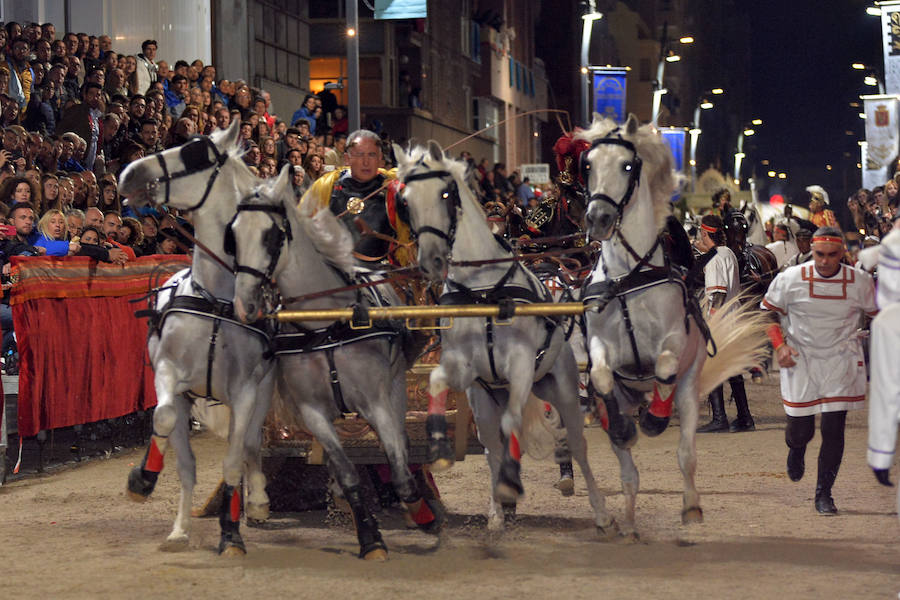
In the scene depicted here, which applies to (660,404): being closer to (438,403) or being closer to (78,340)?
(438,403)

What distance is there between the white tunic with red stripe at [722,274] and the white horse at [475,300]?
6.45 m

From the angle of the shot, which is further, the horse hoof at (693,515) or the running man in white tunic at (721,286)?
the running man in white tunic at (721,286)

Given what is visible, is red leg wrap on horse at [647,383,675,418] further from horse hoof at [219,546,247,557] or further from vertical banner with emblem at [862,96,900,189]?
vertical banner with emblem at [862,96,900,189]

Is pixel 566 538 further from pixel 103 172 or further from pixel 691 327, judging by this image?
pixel 103 172

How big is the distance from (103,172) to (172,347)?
801cm

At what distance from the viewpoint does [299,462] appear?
9.76 meters

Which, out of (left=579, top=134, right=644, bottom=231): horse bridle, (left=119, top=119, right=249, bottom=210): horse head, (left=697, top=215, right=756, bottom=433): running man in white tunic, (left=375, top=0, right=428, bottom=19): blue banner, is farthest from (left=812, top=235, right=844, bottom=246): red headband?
(left=375, top=0, right=428, bottom=19): blue banner

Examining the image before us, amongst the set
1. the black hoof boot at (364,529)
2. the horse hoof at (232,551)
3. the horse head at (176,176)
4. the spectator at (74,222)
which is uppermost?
the horse head at (176,176)

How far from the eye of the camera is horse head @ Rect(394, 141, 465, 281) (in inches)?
305

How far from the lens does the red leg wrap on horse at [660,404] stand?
8547 mm

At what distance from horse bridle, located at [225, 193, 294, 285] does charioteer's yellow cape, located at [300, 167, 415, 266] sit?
0.49m

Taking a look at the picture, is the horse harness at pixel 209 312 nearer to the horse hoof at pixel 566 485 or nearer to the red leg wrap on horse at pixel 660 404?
the red leg wrap on horse at pixel 660 404

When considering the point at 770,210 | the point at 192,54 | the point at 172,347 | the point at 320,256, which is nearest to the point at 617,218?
the point at 320,256

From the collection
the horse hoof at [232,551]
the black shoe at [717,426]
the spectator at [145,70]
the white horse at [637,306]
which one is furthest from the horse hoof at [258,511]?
the spectator at [145,70]
